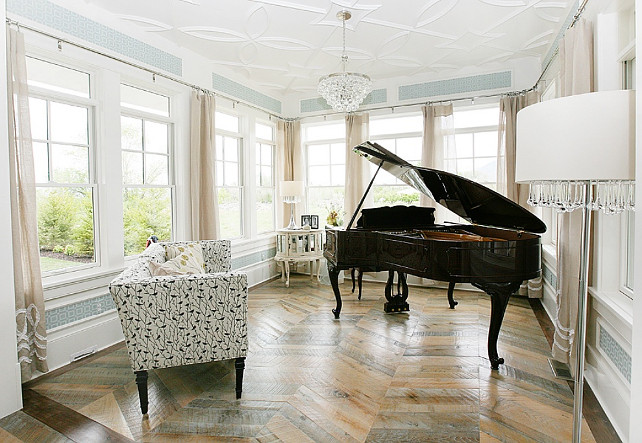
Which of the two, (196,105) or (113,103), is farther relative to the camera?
(196,105)

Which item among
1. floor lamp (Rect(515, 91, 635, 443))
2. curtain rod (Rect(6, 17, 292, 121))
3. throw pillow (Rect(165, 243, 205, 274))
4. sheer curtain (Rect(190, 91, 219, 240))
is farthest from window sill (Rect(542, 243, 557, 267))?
curtain rod (Rect(6, 17, 292, 121))

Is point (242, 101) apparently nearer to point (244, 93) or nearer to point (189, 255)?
point (244, 93)

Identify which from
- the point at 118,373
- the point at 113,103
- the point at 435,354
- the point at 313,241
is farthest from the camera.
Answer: the point at 313,241

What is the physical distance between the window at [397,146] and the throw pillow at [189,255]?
3.15 m

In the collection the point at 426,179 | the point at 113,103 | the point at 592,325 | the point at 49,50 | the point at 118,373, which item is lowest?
the point at 118,373

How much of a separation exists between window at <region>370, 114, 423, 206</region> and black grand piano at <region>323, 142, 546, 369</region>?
170cm

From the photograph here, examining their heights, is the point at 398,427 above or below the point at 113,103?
below

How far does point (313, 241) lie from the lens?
587 centimetres

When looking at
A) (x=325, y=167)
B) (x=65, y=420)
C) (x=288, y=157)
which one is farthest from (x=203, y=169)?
(x=65, y=420)

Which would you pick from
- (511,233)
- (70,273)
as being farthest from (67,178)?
(511,233)

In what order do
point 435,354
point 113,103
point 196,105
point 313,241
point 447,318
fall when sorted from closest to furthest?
1. point 435,354
2. point 113,103
3. point 447,318
4. point 196,105
5. point 313,241

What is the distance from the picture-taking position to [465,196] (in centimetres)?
328

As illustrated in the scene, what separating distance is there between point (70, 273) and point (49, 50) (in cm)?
179

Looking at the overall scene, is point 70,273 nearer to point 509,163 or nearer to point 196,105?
point 196,105
